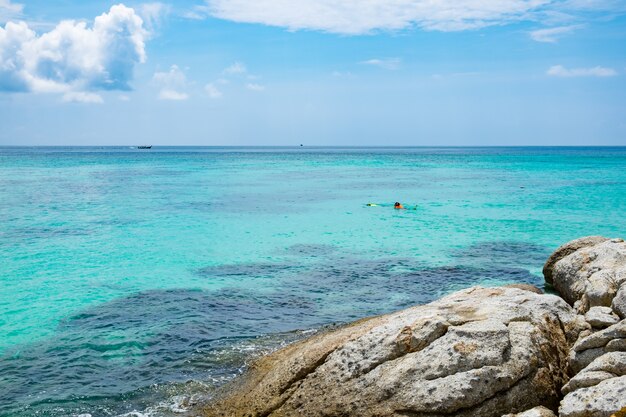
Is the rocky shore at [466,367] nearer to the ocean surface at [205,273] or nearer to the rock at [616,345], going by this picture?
the rock at [616,345]

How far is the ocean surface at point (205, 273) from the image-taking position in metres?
12.8

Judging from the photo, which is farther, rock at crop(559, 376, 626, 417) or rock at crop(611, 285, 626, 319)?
rock at crop(611, 285, 626, 319)

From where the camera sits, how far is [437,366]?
8.52 metres

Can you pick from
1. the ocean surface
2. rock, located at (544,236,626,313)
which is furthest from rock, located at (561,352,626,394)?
the ocean surface

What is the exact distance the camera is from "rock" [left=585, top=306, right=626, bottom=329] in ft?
31.5

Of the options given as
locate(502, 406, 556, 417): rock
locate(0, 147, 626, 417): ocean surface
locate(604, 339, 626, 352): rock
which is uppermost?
locate(604, 339, 626, 352): rock

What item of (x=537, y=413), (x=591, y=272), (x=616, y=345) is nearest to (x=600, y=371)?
(x=616, y=345)

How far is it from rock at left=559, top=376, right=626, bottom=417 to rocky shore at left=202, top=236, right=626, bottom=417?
0.01 meters

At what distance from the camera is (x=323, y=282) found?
2039cm

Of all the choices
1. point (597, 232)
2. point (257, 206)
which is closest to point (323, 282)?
point (597, 232)

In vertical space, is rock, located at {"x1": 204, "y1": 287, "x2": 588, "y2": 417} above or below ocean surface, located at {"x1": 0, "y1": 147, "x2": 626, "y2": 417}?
above

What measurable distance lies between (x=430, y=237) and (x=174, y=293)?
14.8m

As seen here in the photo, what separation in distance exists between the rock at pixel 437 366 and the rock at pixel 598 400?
780 millimetres

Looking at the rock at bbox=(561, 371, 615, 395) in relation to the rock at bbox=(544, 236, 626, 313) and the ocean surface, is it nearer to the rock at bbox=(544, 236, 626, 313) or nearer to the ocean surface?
the rock at bbox=(544, 236, 626, 313)
